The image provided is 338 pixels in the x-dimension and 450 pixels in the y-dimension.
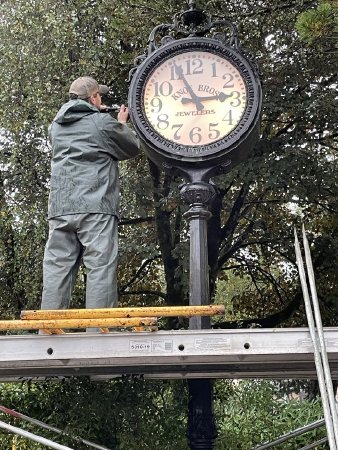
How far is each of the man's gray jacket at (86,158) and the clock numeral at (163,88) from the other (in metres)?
0.58

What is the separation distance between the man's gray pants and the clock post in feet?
2.30

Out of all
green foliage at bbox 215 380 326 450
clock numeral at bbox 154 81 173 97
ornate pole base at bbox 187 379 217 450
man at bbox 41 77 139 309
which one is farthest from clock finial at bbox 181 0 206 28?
green foliage at bbox 215 380 326 450

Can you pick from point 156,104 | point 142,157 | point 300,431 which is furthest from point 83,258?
point 142,157

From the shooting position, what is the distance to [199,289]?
15.4 ft

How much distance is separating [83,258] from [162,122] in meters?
1.22

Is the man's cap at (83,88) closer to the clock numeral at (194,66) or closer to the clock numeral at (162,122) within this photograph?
the clock numeral at (162,122)

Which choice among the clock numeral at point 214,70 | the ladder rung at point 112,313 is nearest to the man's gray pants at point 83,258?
the ladder rung at point 112,313

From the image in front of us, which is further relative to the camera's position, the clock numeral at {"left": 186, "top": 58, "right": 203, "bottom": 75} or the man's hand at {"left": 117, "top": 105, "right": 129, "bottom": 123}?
the clock numeral at {"left": 186, "top": 58, "right": 203, "bottom": 75}

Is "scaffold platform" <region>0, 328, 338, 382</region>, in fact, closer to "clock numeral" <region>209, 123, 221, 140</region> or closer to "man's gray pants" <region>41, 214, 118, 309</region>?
"man's gray pants" <region>41, 214, 118, 309</region>

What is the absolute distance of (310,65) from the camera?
8.99 m

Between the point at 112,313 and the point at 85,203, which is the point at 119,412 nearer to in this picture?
the point at 85,203

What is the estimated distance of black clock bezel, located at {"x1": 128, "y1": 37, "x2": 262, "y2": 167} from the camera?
4.88 meters

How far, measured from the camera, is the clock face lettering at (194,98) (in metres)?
4.96

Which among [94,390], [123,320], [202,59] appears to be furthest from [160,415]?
[202,59]
